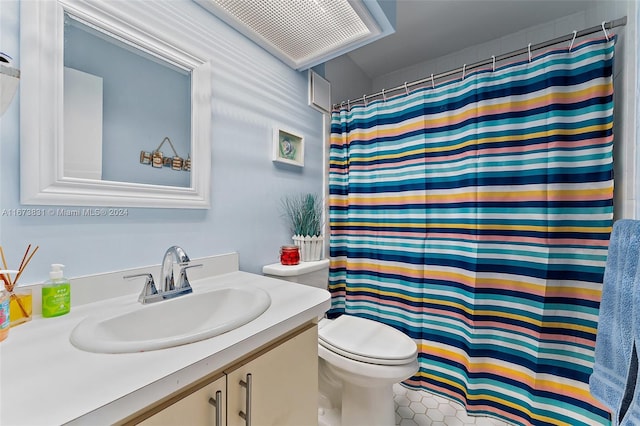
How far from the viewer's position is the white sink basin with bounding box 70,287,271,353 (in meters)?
0.54

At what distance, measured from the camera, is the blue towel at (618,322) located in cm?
60

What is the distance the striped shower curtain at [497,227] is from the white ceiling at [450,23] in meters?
0.59

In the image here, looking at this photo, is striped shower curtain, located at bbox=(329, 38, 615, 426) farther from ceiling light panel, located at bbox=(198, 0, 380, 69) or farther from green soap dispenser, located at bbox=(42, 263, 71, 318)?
green soap dispenser, located at bbox=(42, 263, 71, 318)

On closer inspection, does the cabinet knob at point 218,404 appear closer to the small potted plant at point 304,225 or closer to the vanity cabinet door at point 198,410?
the vanity cabinet door at point 198,410

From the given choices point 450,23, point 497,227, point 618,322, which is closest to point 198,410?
point 618,322

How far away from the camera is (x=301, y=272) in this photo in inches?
53.6

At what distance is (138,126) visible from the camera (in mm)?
920

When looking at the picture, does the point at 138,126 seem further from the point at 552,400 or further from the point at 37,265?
the point at 552,400

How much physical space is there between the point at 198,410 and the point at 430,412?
1.35 metres

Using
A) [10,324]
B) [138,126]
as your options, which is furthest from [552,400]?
[138,126]

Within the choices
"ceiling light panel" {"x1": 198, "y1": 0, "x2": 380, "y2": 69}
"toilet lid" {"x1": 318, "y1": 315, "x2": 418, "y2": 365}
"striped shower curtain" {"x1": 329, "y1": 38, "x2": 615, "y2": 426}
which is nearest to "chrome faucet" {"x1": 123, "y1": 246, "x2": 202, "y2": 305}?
"toilet lid" {"x1": 318, "y1": 315, "x2": 418, "y2": 365}

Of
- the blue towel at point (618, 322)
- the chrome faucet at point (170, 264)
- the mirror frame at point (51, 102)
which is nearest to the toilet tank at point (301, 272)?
the chrome faucet at point (170, 264)

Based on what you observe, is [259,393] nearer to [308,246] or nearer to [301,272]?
[301,272]

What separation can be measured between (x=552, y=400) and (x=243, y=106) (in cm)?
194
